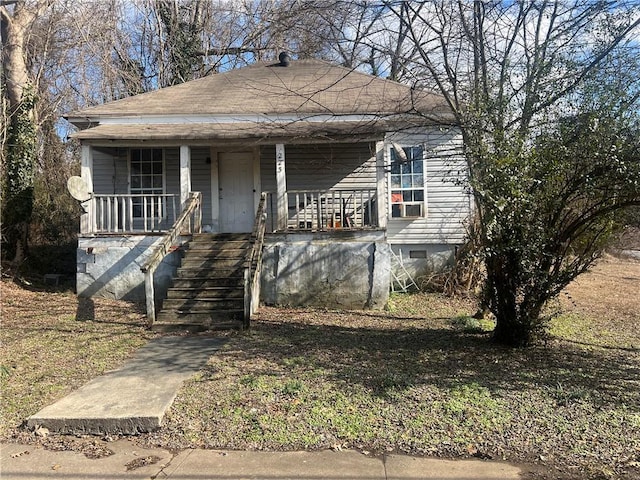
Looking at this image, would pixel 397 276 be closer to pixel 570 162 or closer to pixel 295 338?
pixel 295 338

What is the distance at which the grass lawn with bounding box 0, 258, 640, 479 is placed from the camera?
13.0 ft

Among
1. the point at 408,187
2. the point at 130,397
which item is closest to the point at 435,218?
the point at 408,187

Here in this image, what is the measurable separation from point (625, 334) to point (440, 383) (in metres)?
4.33

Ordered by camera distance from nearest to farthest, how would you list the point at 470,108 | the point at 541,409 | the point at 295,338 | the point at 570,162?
the point at 541,409
the point at 570,162
the point at 470,108
the point at 295,338

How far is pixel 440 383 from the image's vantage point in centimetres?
518

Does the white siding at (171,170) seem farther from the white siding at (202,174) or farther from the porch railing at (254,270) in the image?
the porch railing at (254,270)

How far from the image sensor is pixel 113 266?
1045 centimetres

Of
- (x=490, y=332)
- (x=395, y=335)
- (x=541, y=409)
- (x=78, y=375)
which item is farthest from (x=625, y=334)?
(x=78, y=375)

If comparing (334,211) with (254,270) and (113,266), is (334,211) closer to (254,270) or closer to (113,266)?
(254,270)

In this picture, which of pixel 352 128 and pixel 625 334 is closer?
pixel 625 334

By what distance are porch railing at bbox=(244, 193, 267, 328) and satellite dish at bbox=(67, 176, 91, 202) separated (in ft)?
12.5

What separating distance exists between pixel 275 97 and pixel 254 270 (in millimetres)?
6029

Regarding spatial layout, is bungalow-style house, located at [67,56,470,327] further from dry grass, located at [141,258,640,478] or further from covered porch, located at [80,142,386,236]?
dry grass, located at [141,258,640,478]

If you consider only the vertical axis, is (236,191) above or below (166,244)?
above
